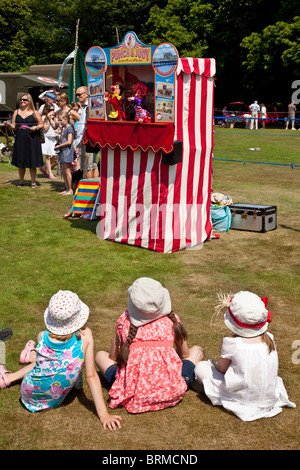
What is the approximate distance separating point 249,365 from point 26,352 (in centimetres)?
191

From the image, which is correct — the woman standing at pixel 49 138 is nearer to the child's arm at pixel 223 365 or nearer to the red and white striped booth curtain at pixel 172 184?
the red and white striped booth curtain at pixel 172 184

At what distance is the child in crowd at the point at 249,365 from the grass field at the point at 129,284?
95mm

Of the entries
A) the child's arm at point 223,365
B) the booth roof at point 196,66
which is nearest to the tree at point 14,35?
the booth roof at point 196,66

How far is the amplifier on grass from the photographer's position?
8.52m

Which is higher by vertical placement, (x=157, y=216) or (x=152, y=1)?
(x=152, y=1)

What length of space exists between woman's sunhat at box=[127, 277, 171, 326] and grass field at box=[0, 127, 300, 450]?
2.35 ft

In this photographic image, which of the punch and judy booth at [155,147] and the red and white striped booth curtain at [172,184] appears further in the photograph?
the red and white striped booth curtain at [172,184]

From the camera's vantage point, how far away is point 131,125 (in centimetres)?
764

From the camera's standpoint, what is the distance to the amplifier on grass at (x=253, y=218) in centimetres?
852

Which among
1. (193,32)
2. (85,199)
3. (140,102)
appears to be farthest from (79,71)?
(193,32)

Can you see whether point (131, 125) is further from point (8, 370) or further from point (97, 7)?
point (97, 7)

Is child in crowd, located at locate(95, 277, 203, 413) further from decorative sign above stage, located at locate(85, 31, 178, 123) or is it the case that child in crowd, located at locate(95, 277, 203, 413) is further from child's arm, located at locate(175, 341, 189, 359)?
decorative sign above stage, located at locate(85, 31, 178, 123)
